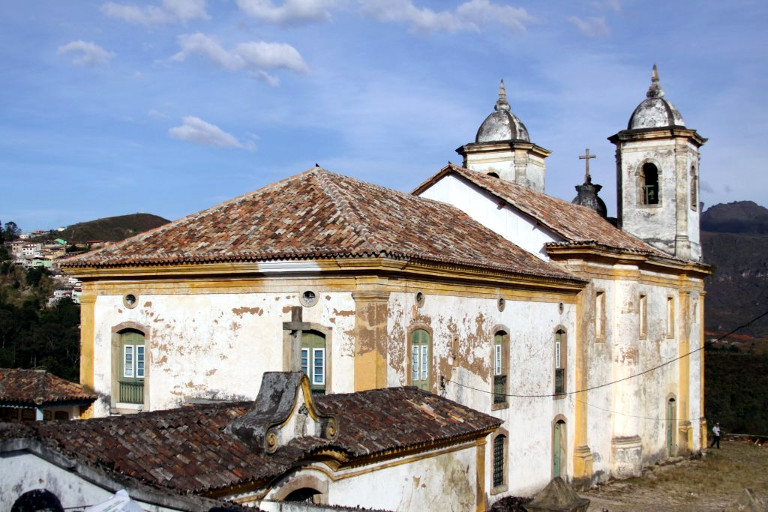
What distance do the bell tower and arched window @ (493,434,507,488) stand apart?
1095 centimetres

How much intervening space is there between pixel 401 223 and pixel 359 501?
7292 millimetres

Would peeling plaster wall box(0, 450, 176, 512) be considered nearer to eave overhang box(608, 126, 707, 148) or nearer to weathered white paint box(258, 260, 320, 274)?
weathered white paint box(258, 260, 320, 274)

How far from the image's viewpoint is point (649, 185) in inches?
1071

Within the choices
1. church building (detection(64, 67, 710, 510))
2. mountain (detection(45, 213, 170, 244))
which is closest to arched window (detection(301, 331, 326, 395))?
→ church building (detection(64, 67, 710, 510))

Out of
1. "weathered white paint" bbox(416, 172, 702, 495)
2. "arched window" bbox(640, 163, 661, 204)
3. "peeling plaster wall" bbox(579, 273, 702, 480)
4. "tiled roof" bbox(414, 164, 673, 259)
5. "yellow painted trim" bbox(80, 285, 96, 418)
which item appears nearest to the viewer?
"yellow painted trim" bbox(80, 285, 96, 418)

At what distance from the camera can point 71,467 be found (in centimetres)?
744

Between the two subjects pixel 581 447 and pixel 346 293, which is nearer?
pixel 346 293

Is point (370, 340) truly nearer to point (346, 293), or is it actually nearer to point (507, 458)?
point (346, 293)

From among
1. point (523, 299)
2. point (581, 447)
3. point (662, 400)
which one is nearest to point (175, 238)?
point (523, 299)

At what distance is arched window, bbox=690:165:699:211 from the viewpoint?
2745 cm

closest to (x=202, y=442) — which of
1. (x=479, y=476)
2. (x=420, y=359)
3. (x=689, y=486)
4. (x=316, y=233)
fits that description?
(x=479, y=476)

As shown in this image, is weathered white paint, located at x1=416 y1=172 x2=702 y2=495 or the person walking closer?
weathered white paint, located at x1=416 y1=172 x2=702 y2=495

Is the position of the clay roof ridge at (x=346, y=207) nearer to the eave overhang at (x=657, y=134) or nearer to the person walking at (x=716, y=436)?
the eave overhang at (x=657, y=134)

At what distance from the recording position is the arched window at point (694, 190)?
2745 cm
